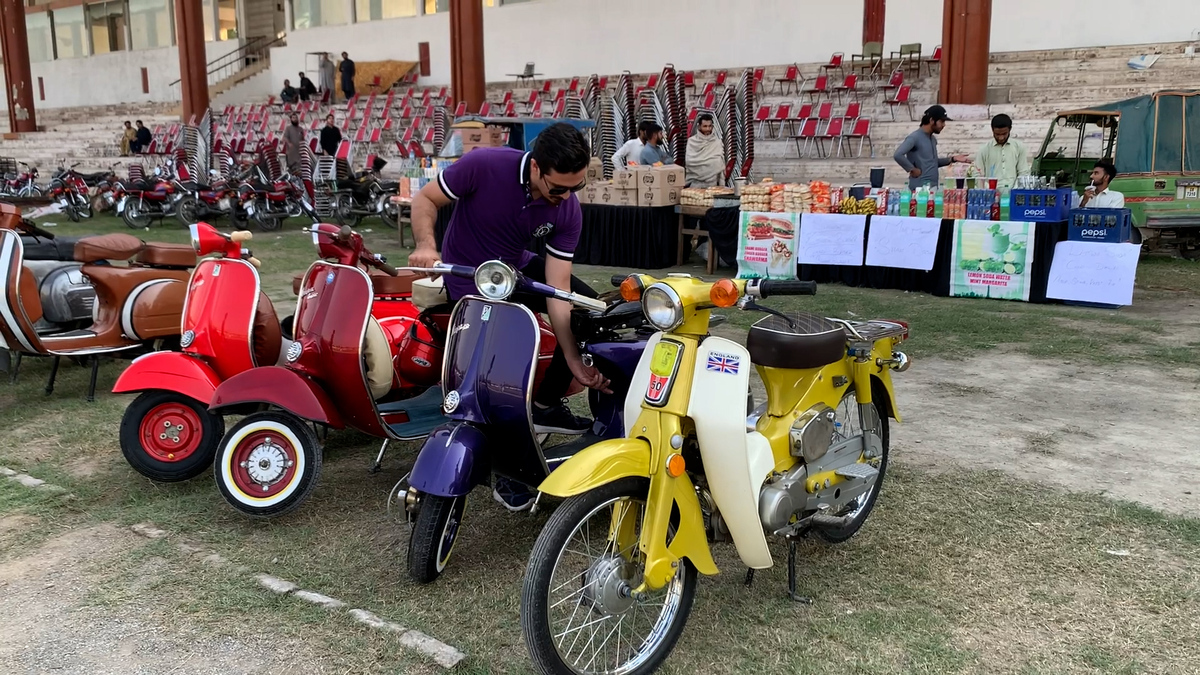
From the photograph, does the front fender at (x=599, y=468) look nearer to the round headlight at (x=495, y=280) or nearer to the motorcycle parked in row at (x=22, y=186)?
the round headlight at (x=495, y=280)

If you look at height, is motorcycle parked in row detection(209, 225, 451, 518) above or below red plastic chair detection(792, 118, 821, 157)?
below

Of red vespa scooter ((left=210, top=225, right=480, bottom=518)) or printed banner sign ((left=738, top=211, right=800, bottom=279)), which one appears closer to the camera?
red vespa scooter ((left=210, top=225, right=480, bottom=518))

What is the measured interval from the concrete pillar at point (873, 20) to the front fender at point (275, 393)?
17.6 m

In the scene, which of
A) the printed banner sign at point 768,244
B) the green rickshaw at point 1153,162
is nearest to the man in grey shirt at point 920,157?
the printed banner sign at point 768,244

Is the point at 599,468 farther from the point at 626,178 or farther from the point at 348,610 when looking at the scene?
the point at 626,178

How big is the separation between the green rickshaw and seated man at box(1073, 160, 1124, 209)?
5.77 ft

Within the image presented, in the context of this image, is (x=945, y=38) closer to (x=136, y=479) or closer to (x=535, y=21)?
(x=535, y=21)

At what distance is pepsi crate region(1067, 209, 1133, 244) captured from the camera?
7297mm

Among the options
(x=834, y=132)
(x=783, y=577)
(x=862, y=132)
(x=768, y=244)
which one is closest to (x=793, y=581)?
(x=783, y=577)

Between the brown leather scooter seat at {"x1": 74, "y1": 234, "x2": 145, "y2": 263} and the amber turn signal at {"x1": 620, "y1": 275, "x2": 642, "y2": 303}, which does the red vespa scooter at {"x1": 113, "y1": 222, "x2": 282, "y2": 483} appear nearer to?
the brown leather scooter seat at {"x1": 74, "y1": 234, "x2": 145, "y2": 263}

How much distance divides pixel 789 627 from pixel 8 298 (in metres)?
4.41

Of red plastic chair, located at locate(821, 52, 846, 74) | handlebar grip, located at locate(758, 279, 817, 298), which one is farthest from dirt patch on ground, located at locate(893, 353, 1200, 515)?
red plastic chair, located at locate(821, 52, 846, 74)

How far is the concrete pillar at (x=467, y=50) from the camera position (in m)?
19.8

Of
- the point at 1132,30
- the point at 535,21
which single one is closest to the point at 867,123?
the point at 1132,30
